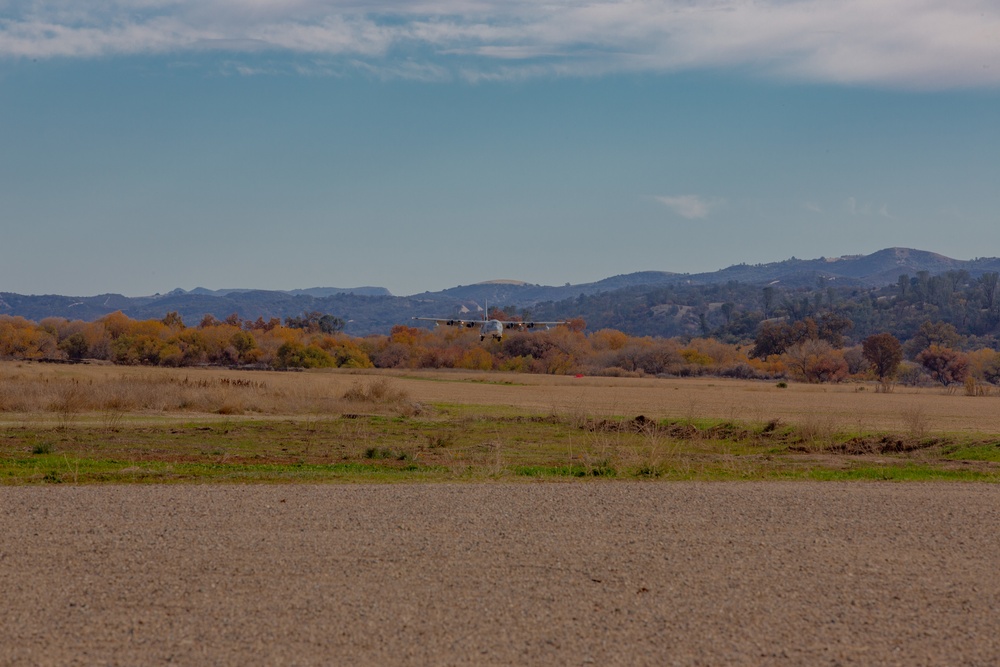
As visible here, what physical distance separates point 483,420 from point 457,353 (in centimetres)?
9559

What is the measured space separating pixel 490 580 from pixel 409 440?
64.9 feet

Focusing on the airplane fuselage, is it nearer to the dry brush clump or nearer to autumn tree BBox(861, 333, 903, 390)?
autumn tree BBox(861, 333, 903, 390)

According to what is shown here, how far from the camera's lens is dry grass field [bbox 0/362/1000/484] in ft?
60.7

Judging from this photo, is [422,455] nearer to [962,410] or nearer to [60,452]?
[60,452]

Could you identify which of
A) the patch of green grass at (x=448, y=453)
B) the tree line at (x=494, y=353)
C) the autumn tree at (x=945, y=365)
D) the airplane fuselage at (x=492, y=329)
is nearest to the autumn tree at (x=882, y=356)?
the tree line at (x=494, y=353)

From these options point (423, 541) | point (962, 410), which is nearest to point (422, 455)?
point (423, 541)

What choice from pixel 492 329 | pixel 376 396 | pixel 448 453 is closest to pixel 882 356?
pixel 492 329

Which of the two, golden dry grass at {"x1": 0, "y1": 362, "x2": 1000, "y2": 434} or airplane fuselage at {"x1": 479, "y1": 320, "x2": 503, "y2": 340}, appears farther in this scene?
airplane fuselage at {"x1": 479, "y1": 320, "x2": 503, "y2": 340}

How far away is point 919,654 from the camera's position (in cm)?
771

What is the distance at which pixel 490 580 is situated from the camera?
9570 millimetres

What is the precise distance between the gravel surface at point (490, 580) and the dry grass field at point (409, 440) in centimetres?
416

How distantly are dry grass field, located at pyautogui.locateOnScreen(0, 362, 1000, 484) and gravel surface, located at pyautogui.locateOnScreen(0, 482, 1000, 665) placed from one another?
164 inches

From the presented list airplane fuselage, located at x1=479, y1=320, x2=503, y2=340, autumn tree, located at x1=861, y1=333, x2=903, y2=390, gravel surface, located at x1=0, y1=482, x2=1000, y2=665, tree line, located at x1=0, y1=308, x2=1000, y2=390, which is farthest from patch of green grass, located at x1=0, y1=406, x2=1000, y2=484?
autumn tree, located at x1=861, y1=333, x2=903, y2=390

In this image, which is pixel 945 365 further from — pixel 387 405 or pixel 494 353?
pixel 387 405
